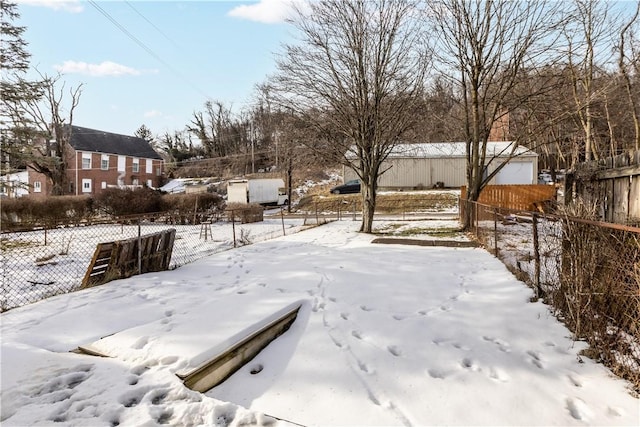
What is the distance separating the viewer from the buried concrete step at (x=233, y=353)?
2830 mm

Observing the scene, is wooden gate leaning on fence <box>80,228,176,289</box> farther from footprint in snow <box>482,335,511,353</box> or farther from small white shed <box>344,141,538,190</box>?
small white shed <box>344,141,538,190</box>

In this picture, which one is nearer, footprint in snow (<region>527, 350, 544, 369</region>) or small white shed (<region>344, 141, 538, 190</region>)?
footprint in snow (<region>527, 350, 544, 369</region>)

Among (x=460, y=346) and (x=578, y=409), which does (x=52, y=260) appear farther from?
(x=578, y=409)

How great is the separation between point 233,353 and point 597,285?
11.4 ft

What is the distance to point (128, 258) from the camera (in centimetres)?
621

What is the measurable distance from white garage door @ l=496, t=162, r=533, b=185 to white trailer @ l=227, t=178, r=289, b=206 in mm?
18140

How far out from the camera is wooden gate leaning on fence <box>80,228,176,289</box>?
5.76m

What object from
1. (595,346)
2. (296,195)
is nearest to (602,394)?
(595,346)

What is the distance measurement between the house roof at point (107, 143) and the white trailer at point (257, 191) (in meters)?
20.6

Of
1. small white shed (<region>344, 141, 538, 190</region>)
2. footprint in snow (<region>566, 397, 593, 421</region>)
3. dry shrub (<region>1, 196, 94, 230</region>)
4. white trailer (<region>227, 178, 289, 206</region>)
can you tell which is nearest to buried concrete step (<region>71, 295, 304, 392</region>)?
footprint in snow (<region>566, 397, 593, 421</region>)

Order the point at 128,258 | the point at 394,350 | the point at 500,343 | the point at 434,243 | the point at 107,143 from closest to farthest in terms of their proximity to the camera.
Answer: the point at 394,350
the point at 500,343
the point at 128,258
the point at 434,243
the point at 107,143

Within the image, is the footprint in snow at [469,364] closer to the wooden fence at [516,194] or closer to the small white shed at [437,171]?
the wooden fence at [516,194]

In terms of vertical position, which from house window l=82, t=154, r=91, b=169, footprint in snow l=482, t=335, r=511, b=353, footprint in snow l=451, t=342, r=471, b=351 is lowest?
footprint in snow l=451, t=342, r=471, b=351

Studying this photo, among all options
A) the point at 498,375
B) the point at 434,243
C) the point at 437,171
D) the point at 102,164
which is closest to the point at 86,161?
the point at 102,164
